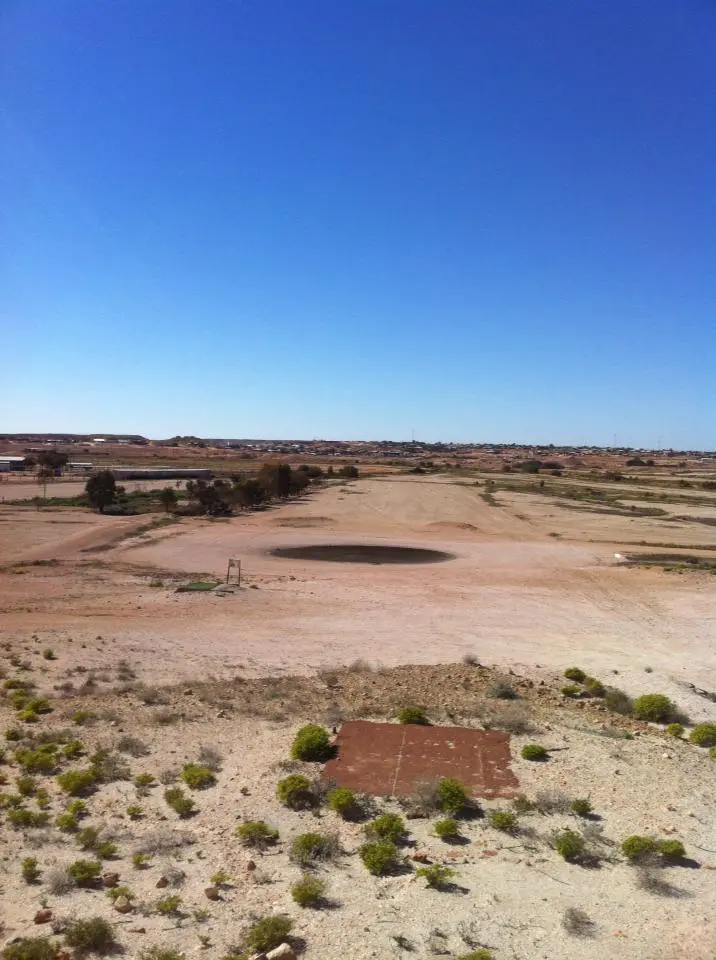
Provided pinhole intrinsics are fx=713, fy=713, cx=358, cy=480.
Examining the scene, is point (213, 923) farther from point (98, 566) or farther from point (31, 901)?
point (98, 566)

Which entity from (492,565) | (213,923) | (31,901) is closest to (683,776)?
(213,923)

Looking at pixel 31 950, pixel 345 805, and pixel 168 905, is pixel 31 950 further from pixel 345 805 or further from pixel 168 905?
pixel 345 805

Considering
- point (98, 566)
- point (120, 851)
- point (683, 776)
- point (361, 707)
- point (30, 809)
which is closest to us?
point (120, 851)

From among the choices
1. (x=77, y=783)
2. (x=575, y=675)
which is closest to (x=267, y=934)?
(x=77, y=783)

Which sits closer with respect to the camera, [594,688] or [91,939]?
[91,939]

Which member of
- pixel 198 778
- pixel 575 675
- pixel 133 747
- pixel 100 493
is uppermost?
pixel 100 493

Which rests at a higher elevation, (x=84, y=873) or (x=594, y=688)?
(x=84, y=873)

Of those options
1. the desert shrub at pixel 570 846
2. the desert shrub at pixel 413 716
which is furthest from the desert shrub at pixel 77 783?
the desert shrub at pixel 570 846

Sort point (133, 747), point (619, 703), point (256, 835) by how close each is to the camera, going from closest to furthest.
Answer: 1. point (256, 835)
2. point (133, 747)
3. point (619, 703)
